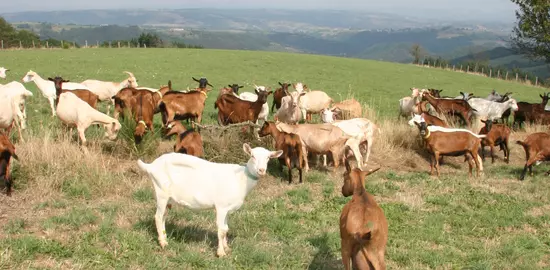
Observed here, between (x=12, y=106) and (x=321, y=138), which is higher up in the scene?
(x=12, y=106)

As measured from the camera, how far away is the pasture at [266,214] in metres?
6.64

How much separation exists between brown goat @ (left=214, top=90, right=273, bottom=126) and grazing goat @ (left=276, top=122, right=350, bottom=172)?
2104 mm

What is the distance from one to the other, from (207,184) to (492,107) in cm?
1528

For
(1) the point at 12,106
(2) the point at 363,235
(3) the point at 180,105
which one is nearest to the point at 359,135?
(3) the point at 180,105

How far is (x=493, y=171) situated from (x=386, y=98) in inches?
617

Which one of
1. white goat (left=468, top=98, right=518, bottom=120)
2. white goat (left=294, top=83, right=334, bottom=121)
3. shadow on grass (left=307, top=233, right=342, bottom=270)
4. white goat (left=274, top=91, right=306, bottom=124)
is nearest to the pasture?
shadow on grass (left=307, top=233, right=342, bottom=270)

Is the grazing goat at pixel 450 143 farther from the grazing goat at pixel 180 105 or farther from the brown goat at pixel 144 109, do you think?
the brown goat at pixel 144 109

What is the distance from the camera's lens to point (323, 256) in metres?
6.96

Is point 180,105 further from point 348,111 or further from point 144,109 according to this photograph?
point 348,111

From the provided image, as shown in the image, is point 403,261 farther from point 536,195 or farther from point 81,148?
point 81,148

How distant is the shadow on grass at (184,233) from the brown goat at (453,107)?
12089 millimetres

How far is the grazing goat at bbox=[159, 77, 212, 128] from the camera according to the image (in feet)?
45.1

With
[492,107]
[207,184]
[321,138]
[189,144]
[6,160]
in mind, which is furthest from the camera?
[492,107]

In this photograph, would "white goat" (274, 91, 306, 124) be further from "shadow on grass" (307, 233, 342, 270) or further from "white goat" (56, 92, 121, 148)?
"shadow on grass" (307, 233, 342, 270)
